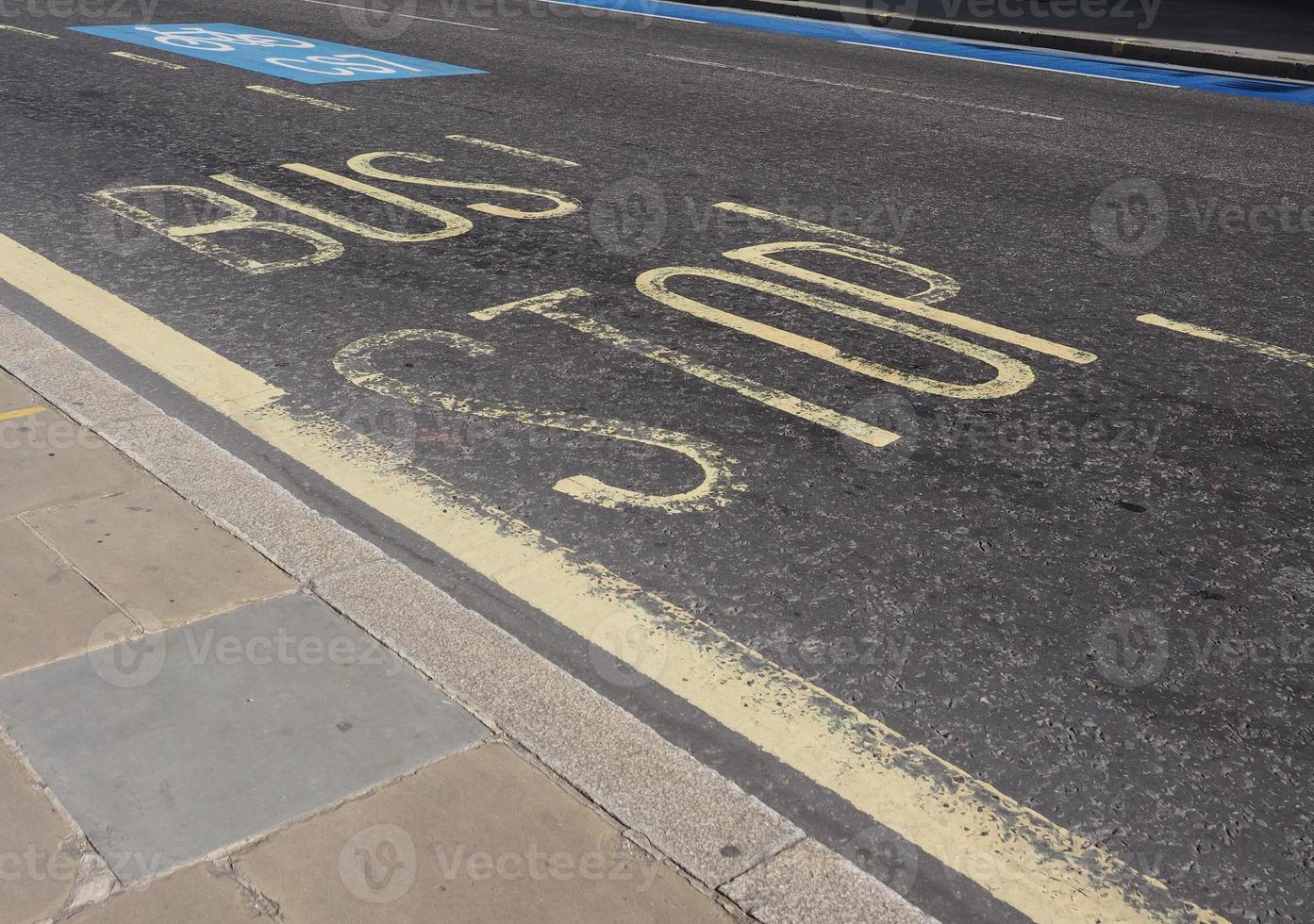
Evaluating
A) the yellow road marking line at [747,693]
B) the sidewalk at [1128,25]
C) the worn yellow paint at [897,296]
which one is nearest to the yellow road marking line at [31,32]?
the sidewalk at [1128,25]

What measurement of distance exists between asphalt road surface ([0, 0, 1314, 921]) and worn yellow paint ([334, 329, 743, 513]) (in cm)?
2

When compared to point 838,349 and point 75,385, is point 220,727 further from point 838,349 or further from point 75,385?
point 838,349

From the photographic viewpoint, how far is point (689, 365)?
4691mm

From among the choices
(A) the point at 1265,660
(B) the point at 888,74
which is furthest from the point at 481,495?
(B) the point at 888,74

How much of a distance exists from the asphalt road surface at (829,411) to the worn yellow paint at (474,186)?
0.03 meters

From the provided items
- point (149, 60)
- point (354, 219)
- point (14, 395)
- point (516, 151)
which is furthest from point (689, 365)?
point (149, 60)

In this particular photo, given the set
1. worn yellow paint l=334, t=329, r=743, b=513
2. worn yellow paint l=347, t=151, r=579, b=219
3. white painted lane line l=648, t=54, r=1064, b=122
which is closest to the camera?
worn yellow paint l=334, t=329, r=743, b=513

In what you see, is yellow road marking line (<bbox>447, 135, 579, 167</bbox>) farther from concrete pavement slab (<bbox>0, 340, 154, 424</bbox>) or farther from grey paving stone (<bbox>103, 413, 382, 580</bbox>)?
grey paving stone (<bbox>103, 413, 382, 580</bbox>)

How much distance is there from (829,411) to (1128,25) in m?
14.4

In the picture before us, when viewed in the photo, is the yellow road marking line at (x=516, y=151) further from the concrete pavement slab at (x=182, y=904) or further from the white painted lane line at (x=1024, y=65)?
the white painted lane line at (x=1024, y=65)

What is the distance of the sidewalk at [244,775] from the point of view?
86.5 inches

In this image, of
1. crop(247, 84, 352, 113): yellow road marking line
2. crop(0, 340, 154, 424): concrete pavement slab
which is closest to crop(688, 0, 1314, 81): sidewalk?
crop(247, 84, 352, 113): yellow road marking line

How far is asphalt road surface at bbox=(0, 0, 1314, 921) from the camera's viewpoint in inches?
106

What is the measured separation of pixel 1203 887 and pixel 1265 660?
34.4 inches
